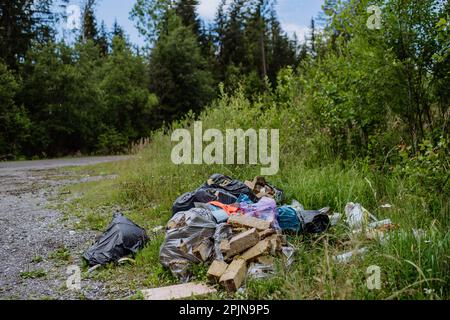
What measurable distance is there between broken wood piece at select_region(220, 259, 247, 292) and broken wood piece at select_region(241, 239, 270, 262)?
122mm

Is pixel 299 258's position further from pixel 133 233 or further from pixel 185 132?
pixel 185 132

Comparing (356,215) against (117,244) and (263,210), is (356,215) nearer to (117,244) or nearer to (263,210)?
(263,210)

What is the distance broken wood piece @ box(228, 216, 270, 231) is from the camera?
150 inches

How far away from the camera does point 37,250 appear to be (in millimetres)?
4738

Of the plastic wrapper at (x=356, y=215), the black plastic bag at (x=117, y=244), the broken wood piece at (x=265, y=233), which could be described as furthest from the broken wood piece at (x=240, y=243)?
the black plastic bag at (x=117, y=244)

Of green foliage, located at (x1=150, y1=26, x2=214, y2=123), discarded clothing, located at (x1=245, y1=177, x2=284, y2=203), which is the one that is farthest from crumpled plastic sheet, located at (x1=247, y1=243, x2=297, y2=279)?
green foliage, located at (x1=150, y1=26, x2=214, y2=123)

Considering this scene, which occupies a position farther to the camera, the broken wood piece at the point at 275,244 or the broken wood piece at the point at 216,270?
the broken wood piece at the point at 275,244

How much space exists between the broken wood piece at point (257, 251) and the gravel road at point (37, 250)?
130 cm

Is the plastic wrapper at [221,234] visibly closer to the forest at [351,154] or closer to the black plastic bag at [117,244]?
the forest at [351,154]

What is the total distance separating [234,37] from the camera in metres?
34.1

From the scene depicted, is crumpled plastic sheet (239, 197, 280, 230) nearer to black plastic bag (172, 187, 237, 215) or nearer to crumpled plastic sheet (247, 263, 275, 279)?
black plastic bag (172, 187, 237, 215)

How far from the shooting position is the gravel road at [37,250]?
3.55 m
